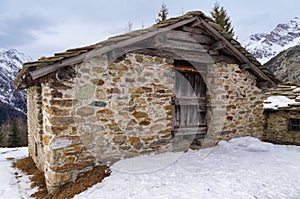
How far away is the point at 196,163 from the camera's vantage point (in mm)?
4586

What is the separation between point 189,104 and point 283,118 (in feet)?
15.2

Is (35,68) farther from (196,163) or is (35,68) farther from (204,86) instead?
(204,86)

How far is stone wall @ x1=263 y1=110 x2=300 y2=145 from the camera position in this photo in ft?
25.6

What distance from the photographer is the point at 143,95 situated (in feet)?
16.0

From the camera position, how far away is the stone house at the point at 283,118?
7.75 m

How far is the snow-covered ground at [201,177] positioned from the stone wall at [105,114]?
0.50 metres

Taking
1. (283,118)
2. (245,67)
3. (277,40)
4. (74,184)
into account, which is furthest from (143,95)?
(277,40)

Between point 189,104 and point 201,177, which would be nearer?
point 201,177

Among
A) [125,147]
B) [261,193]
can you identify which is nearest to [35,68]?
[125,147]

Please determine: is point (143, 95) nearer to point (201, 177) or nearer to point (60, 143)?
point (60, 143)

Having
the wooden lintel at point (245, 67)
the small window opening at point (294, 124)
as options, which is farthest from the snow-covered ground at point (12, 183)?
the small window opening at point (294, 124)

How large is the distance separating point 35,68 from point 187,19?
11.4 feet

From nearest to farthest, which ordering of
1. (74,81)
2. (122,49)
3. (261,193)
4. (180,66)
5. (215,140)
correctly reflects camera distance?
(261,193) → (74,81) → (122,49) → (180,66) → (215,140)

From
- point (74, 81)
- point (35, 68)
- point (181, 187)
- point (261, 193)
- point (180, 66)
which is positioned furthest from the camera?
point (180, 66)
